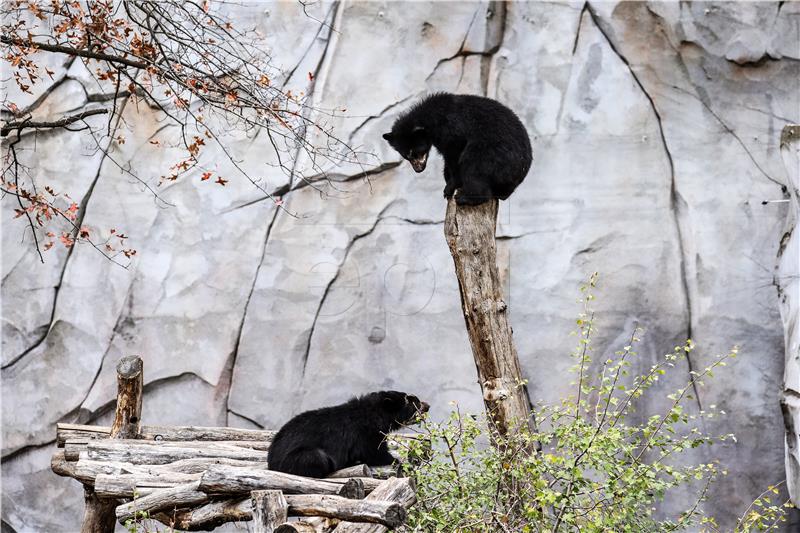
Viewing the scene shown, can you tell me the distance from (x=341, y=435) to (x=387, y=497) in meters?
0.93

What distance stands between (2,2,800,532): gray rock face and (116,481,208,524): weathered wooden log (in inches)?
113

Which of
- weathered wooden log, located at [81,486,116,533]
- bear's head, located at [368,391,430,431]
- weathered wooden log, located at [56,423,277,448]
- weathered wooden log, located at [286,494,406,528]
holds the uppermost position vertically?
bear's head, located at [368,391,430,431]

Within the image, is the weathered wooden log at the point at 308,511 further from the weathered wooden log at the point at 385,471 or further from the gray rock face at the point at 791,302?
the gray rock face at the point at 791,302

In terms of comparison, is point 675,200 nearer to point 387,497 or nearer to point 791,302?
point 791,302

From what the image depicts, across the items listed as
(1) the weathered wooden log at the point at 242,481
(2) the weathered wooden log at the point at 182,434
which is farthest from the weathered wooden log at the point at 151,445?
(1) the weathered wooden log at the point at 242,481

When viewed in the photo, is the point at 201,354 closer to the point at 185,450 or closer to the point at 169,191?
the point at 169,191

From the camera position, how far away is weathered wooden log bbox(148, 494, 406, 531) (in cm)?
407

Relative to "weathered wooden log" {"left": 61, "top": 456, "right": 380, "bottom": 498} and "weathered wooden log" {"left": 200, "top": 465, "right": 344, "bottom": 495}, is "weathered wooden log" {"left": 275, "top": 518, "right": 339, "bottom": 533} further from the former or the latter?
"weathered wooden log" {"left": 61, "top": 456, "right": 380, "bottom": 498}

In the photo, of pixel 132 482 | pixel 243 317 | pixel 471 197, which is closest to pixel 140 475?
pixel 132 482

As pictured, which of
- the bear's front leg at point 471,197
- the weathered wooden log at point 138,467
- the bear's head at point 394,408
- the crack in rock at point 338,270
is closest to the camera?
the weathered wooden log at point 138,467

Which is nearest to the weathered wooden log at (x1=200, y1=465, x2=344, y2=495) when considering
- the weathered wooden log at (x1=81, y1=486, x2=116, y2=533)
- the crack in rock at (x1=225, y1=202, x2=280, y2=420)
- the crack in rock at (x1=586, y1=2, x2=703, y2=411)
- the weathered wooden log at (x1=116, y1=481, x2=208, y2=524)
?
the weathered wooden log at (x1=116, y1=481, x2=208, y2=524)

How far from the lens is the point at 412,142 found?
6395mm

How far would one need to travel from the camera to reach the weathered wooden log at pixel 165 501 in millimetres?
4551

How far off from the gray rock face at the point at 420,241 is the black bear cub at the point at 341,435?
6.63 ft
